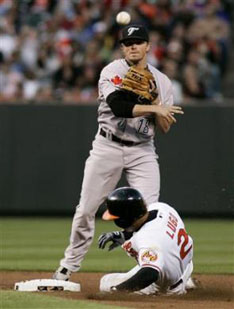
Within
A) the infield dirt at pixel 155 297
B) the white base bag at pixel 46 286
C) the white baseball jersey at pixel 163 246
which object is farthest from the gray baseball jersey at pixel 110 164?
the white baseball jersey at pixel 163 246

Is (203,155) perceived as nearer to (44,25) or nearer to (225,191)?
(225,191)

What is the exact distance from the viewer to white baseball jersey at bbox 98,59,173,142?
24.3ft

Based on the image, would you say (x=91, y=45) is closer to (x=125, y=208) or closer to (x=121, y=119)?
(x=121, y=119)

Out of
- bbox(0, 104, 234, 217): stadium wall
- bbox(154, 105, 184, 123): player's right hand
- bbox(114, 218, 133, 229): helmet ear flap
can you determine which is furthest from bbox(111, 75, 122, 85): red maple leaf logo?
bbox(0, 104, 234, 217): stadium wall

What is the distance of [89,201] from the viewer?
7.39 meters

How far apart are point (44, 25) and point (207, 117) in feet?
11.9

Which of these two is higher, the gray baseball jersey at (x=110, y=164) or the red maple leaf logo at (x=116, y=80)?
the red maple leaf logo at (x=116, y=80)

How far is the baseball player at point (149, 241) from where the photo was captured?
20.5ft

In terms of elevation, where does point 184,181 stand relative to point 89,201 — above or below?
below

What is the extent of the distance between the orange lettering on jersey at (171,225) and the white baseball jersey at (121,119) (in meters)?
1.01

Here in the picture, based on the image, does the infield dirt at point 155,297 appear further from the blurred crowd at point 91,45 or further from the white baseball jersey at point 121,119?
the blurred crowd at point 91,45

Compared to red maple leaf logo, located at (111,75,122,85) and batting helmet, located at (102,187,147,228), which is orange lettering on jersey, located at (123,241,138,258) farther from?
red maple leaf logo, located at (111,75,122,85)

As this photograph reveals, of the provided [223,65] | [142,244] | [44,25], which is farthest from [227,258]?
[44,25]

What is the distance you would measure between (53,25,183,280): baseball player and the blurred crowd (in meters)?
6.45
